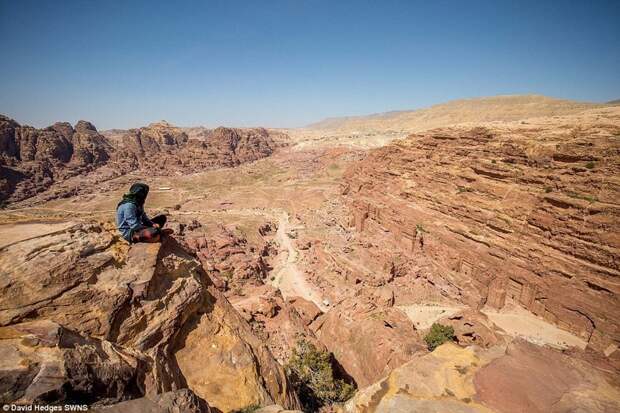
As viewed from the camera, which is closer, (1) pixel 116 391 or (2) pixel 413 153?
(1) pixel 116 391

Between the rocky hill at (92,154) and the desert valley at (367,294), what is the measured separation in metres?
39.3

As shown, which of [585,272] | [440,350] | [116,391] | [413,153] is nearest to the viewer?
[116,391]

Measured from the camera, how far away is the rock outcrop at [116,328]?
439 centimetres

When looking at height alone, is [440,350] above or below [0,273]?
below

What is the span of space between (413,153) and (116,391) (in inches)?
1443

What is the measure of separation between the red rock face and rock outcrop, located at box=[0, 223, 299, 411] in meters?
21.2

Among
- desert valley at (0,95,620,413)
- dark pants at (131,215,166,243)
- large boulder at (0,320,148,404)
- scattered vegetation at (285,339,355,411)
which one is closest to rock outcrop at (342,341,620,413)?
desert valley at (0,95,620,413)

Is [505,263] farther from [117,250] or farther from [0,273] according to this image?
[0,273]

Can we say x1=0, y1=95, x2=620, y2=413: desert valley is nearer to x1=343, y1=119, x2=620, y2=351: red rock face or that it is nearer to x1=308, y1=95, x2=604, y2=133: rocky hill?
x1=343, y1=119, x2=620, y2=351: red rock face

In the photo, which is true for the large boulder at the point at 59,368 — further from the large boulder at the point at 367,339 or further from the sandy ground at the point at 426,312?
the sandy ground at the point at 426,312

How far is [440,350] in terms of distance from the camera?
10086mm

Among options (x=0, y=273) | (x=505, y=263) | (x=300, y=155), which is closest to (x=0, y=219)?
(x=0, y=273)

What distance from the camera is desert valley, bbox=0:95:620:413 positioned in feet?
17.2

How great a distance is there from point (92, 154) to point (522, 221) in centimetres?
11724
